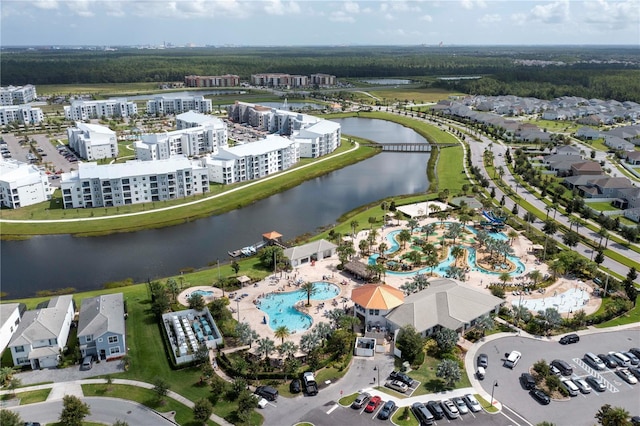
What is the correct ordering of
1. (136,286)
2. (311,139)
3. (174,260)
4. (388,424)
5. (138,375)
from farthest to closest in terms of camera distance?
(311,139) < (174,260) < (136,286) < (138,375) < (388,424)

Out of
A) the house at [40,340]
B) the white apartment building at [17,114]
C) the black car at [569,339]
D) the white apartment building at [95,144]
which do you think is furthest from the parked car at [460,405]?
the white apartment building at [17,114]

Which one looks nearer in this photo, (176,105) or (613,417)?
(613,417)

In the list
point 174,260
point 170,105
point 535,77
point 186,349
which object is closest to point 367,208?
point 174,260

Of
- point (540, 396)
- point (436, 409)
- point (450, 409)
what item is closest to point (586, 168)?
point (540, 396)

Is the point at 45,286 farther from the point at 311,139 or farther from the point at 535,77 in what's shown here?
the point at 535,77

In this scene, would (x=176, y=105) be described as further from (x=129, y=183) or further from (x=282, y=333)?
(x=282, y=333)

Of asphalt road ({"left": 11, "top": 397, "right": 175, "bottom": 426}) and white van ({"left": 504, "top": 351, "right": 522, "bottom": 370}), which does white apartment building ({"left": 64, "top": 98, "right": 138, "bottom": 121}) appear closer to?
asphalt road ({"left": 11, "top": 397, "right": 175, "bottom": 426})
